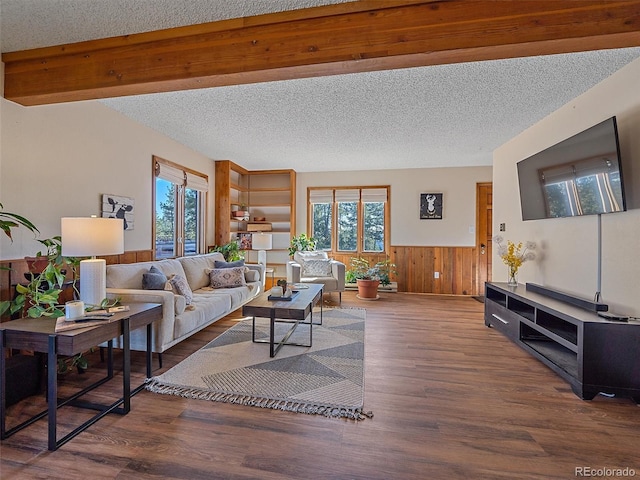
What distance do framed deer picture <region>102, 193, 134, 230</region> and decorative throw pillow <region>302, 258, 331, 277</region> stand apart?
2658mm

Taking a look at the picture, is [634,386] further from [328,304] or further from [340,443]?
[328,304]

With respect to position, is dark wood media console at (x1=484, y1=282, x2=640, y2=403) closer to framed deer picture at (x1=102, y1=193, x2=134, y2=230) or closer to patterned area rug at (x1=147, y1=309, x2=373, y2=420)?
patterned area rug at (x1=147, y1=309, x2=373, y2=420)

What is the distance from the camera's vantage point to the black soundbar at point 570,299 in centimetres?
225

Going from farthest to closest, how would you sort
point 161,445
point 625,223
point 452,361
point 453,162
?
point 453,162 < point 452,361 < point 625,223 < point 161,445

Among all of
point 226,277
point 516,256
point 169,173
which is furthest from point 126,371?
point 516,256

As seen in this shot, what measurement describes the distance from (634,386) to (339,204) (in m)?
4.86

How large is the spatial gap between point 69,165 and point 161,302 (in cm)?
156

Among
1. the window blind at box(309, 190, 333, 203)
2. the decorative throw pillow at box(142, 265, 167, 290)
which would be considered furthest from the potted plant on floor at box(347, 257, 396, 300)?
the decorative throw pillow at box(142, 265, 167, 290)

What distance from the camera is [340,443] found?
5.28 feet

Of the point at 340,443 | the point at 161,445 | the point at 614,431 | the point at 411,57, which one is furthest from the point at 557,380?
the point at 161,445

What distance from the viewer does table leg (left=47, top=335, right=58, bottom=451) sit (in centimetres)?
154

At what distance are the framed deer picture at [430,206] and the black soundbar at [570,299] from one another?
273 cm

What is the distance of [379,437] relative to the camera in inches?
65.2

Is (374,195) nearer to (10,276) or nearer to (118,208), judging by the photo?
(118,208)
